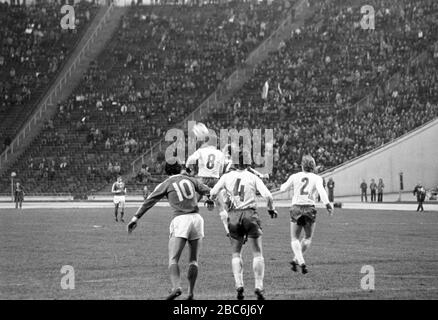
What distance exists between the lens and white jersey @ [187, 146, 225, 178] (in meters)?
23.1

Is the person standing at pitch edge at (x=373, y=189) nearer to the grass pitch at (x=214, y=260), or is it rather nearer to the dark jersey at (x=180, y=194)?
the grass pitch at (x=214, y=260)

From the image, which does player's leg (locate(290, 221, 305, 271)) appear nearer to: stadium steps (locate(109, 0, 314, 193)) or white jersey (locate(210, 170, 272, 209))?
white jersey (locate(210, 170, 272, 209))

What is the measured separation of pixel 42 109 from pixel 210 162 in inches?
1764

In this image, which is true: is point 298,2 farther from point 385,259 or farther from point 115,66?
point 385,259

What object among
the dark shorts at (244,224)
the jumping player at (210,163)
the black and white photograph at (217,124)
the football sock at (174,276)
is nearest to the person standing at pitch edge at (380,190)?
the black and white photograph at (217,124)

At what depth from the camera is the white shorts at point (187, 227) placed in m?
15.5

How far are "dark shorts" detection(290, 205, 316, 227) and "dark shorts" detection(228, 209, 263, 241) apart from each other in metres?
3.55

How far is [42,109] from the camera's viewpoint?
218 feet

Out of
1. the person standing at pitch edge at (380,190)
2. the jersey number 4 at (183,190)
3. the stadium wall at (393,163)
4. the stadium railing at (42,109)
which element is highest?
the stadium railing at (42,109)

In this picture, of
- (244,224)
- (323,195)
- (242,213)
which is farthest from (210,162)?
(244,224)

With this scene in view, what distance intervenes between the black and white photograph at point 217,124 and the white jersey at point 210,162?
37 mm

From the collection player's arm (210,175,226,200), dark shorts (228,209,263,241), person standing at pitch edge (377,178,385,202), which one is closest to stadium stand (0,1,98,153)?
person standing at pitch edge (377,178,385,202)

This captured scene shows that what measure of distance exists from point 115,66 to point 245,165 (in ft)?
181

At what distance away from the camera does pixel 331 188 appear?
52.0 metres
